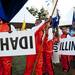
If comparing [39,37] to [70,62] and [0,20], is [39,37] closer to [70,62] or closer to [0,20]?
[0,20]

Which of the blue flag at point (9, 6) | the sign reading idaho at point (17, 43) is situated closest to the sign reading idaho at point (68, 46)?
the blue flag at point (9, 6)

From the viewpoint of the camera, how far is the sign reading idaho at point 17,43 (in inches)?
335

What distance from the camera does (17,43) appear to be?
848 centimetres

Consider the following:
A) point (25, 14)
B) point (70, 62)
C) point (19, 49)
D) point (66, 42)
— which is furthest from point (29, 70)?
point (25, 14)

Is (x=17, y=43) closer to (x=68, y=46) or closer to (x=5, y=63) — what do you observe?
(x=5, y=63)

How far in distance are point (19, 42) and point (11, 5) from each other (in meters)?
3.40

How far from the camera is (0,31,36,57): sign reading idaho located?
27.9 feet

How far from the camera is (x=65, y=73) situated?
40.8 ft

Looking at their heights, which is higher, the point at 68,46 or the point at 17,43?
the point at 17,43

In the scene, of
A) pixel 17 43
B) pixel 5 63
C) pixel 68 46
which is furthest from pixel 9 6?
pixel 17 43

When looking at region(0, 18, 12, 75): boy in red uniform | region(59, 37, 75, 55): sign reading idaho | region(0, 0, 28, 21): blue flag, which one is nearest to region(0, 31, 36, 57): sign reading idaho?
region(0, 18, 12, 75): boy in red uniform

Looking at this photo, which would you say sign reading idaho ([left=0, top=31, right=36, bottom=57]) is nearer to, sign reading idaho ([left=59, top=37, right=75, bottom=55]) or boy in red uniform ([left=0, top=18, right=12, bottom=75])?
boy in red uniform ([left=0, top=18, right=12, bottom=75])

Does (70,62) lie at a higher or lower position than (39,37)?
lower

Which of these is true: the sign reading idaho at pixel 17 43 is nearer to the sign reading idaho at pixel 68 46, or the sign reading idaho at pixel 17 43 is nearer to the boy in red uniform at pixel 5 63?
the boy in red uniform at pixel 5 63
